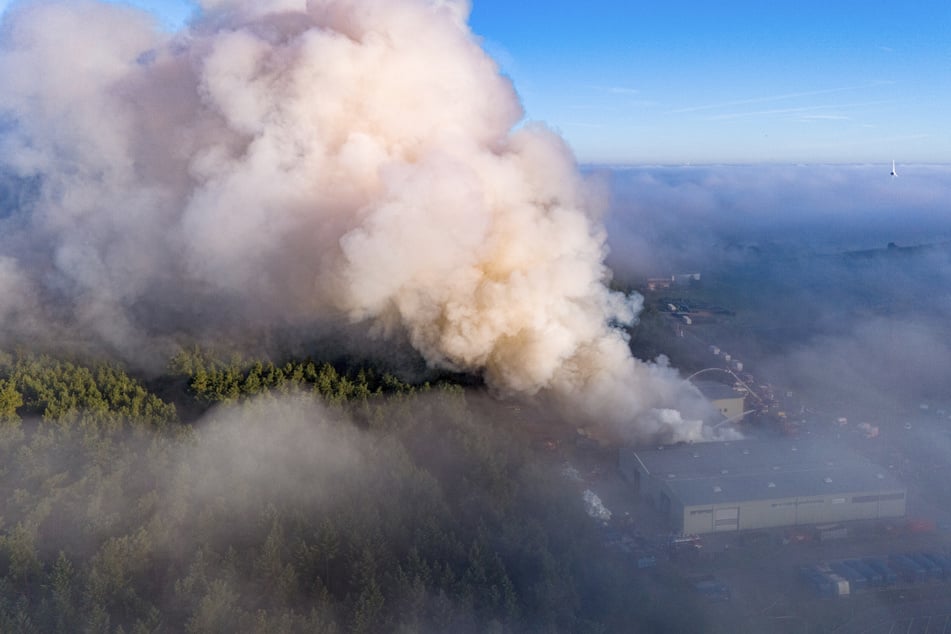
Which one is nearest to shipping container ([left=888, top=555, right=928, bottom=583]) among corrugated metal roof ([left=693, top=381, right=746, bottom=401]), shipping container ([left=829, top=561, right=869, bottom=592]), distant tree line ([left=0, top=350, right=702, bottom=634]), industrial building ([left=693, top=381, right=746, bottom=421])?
shipping container ([left=829, top=561, right=869, bottom=592])

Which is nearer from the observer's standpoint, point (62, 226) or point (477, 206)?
point (477, 206)

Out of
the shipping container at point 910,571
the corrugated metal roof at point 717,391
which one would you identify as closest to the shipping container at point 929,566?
the shipping container at point 910,571

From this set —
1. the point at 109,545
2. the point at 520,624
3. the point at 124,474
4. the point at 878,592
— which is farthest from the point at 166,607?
the point at 878,592

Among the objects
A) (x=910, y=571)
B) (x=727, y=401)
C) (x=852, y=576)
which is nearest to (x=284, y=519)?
(x=852, y=576)

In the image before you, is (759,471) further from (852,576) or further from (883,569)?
(883,569)

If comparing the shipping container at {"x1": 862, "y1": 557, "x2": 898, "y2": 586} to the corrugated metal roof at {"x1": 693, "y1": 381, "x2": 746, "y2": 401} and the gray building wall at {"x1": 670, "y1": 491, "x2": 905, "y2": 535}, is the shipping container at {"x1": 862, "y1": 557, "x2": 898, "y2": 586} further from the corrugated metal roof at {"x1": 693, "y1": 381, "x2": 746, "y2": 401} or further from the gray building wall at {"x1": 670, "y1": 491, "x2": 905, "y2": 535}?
the corrugated metal roof at {"x1": 693, "y1": 381, "x2": 746, "y2": 401}

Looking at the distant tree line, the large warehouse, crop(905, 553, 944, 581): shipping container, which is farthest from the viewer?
the large warehouse

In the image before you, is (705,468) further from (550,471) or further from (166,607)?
(166,607)

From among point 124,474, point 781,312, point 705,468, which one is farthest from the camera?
point 781,312
